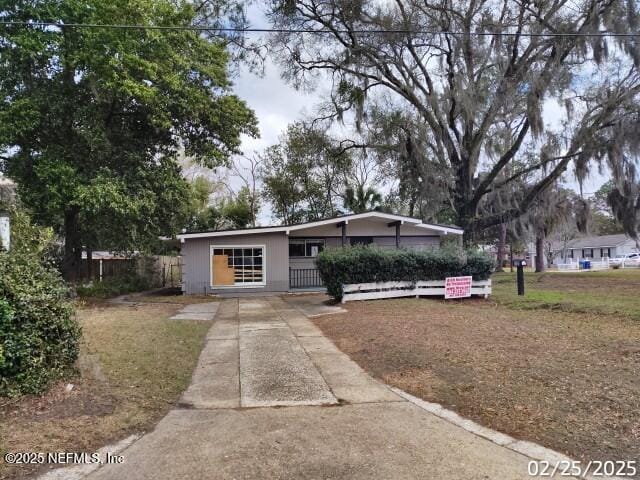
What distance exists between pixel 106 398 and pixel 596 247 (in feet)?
212

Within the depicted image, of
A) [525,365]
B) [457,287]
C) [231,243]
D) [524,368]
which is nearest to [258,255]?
[231,243]

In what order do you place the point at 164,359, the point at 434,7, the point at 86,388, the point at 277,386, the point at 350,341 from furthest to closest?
the point at 434,7, the point at 350,341, the point at 164,359, the point at 277,386, the point at 86,388

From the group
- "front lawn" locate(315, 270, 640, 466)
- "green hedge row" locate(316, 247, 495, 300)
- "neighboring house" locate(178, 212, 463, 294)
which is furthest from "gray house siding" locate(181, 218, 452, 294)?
"front lawn" locate(315, 270, 640, 466)

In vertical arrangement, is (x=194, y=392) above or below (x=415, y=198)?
below

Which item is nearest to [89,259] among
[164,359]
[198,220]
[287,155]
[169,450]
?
[198,220]

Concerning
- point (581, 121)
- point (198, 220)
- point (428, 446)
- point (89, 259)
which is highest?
point (581, 121)

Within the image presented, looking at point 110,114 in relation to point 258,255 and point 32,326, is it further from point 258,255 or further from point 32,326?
point 32,326

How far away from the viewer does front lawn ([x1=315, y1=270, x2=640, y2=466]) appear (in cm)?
402

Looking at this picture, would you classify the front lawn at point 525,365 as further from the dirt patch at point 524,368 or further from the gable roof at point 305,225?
the gable roof at point 305,225

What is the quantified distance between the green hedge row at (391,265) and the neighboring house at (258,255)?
4371 millimetres

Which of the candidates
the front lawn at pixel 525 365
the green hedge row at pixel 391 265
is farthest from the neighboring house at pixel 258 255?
the front lawn at pixel 525 365

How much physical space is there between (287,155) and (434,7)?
14.1 meters

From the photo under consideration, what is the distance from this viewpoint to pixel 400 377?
573 cm

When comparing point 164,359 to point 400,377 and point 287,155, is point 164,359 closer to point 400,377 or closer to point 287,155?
point 400,377
